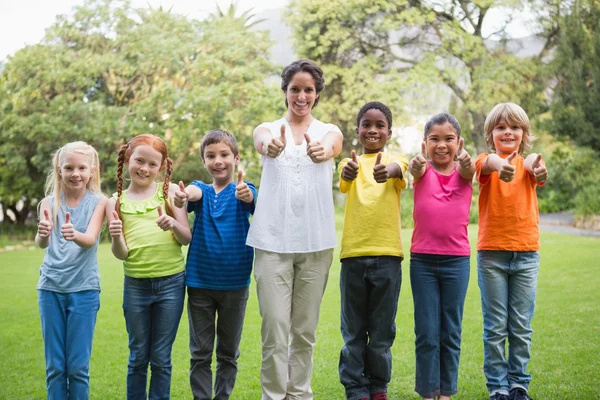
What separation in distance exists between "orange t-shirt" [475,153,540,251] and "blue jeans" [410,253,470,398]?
0.75 feet

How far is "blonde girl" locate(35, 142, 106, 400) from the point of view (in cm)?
303

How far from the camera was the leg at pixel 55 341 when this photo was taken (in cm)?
302

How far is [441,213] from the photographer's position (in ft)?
10.7

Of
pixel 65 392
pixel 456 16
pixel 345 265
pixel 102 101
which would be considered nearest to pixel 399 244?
pixel 345 265

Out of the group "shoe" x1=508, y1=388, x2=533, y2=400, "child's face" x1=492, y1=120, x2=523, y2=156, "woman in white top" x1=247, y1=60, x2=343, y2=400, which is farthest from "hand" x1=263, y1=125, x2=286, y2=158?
"shoe" x1=508, y1=388, x2=533, y2=400

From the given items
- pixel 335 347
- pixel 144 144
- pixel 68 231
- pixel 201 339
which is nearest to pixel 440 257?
pixel 201 339

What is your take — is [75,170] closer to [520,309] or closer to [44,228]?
[44,228]

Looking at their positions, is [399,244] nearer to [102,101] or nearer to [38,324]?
[38,324]

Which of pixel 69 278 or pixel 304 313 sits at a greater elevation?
pixel 69 278

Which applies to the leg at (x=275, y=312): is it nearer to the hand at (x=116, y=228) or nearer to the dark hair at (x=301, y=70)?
the hand at (x=116, y=228)

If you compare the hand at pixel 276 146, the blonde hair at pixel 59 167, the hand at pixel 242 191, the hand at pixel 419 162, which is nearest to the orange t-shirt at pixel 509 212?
the hand at pixel 419 162

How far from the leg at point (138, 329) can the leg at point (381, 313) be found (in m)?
1.08

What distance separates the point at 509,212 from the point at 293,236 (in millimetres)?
1166

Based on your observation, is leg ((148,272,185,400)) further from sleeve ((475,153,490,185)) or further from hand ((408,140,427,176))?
sleeve ((475,153,490,185))
